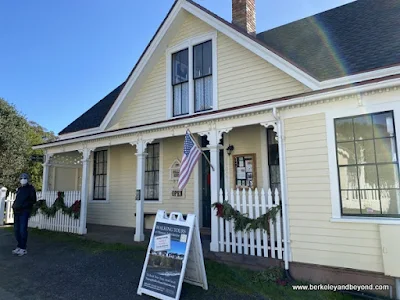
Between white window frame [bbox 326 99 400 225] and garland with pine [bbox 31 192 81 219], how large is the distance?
722 cm

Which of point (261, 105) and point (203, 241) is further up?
point (261, 105)

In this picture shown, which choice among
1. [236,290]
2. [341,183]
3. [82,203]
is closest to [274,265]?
[236,290]

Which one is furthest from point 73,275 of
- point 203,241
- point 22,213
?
point 203,241

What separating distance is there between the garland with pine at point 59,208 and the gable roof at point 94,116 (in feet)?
9.92

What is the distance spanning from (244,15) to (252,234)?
23.2ft

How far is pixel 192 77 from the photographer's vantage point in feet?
27.7

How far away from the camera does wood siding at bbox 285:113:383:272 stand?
4476 mm

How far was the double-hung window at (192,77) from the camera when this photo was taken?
26.8ft

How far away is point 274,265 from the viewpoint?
5133mm

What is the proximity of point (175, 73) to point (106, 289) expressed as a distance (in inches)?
252

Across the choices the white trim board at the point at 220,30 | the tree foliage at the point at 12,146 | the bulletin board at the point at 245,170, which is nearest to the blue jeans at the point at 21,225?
the white trim board at the point at 220,30

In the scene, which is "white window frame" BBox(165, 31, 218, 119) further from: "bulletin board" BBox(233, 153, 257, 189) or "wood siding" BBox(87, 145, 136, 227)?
"wood siding" BBox(87, 145, 136, 227)

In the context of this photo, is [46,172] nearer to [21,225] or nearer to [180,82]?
[21,225]

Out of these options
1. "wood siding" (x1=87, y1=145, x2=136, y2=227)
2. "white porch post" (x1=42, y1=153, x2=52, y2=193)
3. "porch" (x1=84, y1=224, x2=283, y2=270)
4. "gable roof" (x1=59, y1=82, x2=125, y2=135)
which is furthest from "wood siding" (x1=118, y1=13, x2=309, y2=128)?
"porch" (x1=84, y1=224, x2=283, y2=270)
